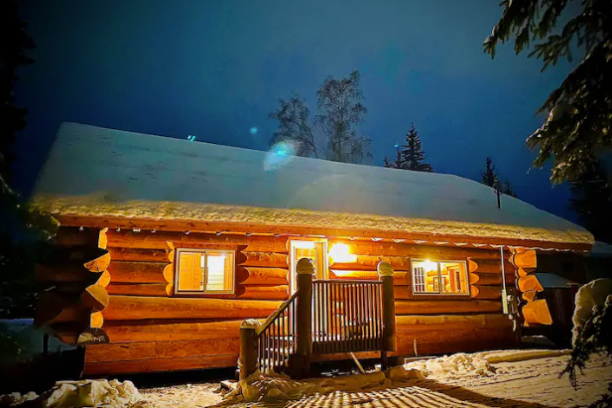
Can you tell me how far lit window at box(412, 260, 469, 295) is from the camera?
1217 cm

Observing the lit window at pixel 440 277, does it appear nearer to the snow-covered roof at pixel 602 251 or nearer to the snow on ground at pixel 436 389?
the snow on ground at pixel 436 389

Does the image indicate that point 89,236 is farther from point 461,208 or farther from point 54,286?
point 461,208

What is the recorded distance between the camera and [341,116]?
94.9 ft

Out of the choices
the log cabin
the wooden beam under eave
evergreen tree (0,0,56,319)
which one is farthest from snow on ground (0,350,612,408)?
evergreen tree (0,0,56,319)

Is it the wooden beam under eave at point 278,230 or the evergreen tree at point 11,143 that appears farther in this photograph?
the evergreen tree at point 11,143

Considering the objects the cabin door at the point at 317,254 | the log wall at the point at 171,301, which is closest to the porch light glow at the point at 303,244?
the cabin door at the point at 317,254

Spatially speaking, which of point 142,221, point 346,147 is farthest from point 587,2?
point 346,147

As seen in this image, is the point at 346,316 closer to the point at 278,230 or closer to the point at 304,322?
the point at 304,322

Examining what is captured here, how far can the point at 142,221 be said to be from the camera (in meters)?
8.68

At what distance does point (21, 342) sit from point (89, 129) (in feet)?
22.9

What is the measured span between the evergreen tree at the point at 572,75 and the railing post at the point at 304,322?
5.49 metres

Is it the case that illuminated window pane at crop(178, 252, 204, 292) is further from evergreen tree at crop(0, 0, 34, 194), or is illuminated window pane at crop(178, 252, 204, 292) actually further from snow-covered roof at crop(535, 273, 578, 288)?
snow-covered roof at crop(535, 273, 578, 288)

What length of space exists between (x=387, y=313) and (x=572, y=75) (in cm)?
612

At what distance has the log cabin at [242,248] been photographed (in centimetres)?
870
